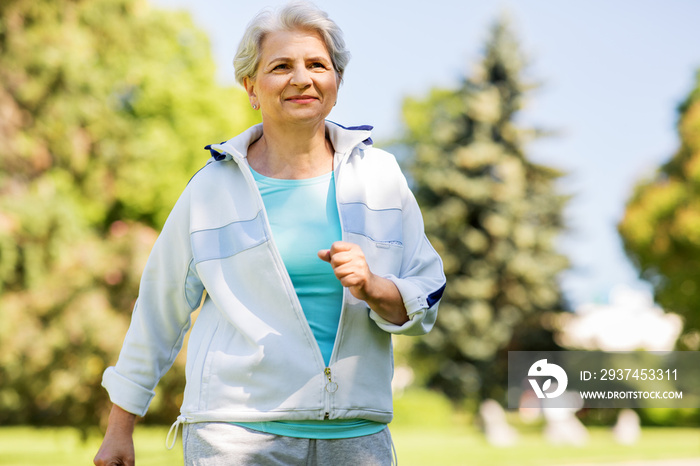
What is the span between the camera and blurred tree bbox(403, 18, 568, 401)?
25.7m

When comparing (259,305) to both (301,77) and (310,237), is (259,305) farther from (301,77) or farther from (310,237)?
(301,77)

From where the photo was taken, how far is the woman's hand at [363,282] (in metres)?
1.88

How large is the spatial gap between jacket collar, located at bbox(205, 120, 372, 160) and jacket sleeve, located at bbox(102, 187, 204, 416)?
160 mm

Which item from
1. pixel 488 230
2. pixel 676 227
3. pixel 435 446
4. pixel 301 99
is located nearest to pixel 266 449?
pixel 301 99

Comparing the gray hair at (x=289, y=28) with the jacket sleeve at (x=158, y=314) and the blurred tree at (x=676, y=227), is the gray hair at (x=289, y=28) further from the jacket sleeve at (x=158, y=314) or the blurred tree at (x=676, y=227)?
the blurred tree at (x=676, y=227)

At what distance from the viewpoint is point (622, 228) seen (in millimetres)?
29453

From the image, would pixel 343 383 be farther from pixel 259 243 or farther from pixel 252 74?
pixel 252 74

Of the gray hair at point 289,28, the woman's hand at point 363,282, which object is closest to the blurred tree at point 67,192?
the gray hair at point 289,28

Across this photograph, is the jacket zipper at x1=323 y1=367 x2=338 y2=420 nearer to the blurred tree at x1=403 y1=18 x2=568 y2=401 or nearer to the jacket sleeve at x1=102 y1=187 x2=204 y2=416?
the jacket sleeve at x1=102 y1=187 x2=204 y2=416

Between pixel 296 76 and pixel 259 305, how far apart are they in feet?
1.95

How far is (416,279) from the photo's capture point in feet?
7.02

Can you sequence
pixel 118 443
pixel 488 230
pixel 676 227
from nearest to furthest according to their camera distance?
pixel 118 443 < pixel 488 230 < pixel 676 227

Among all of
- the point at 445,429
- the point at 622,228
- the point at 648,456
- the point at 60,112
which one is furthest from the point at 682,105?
the point at 60,112

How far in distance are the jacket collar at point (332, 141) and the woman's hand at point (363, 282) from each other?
0.45 meters
